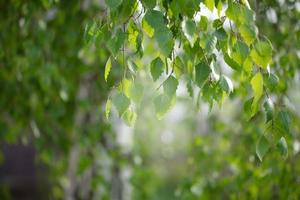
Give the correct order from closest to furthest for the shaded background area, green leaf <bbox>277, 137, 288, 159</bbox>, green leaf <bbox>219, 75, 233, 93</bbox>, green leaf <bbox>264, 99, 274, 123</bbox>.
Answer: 1. green leaf <bbox>219, 75, 233, 93</bbox>
2. green leaf <bbox>264, 99, 274, 123</bbox>
3. green leaf <bbox>277, 137, 288, 159</bbox>
4. the shaded background area

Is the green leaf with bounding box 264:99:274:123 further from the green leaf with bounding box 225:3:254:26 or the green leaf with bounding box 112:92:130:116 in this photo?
the green leaf with bounding box 112:92:130:116

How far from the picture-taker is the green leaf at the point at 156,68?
4.77 feet

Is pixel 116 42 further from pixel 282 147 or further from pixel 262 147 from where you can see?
pixel 282 147

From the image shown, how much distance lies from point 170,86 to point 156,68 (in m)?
0.06

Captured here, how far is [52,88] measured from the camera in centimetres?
321

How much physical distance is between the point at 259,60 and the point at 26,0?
4.62ft

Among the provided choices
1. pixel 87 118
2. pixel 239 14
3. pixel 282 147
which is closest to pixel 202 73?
pixel 239 14

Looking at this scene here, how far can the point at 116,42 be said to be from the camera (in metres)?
1.45

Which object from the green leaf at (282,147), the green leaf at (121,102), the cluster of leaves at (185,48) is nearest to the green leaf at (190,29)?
→ the cluster of leaves at (185,48)

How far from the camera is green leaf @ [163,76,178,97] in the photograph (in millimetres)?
1439

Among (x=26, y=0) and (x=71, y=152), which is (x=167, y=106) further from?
(x=71, y=152)

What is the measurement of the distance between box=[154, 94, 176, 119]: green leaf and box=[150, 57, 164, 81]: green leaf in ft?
0.17

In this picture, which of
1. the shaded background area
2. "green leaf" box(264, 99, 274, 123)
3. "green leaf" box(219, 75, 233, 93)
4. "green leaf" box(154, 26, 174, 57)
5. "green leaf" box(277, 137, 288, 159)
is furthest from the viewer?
the shaded background area

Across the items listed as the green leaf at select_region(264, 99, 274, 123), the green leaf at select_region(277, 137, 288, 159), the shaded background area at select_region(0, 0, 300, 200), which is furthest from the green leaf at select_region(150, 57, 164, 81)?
the shaded background area at select_region(0, 0, 300, 200)
